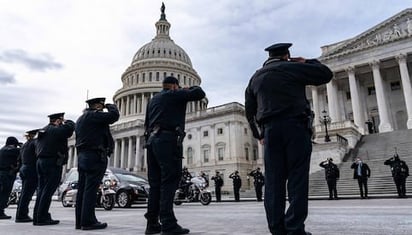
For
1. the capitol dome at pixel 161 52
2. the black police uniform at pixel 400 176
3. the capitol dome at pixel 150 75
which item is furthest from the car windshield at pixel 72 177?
the capitol dome at pixel 161 52

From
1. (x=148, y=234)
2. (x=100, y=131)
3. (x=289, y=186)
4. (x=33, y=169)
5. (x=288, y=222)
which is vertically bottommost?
(x=148, y=234)

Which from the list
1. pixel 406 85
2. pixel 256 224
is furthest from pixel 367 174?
pixel 406 85

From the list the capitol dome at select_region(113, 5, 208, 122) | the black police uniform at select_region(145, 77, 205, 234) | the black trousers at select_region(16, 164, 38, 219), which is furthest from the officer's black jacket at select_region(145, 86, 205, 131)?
the capitol dome at select_region(113, 5, 208, 122)

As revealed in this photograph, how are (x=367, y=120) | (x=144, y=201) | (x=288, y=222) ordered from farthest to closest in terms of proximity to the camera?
(x=367, y=120)
(x=144, y=201)
(x=288, y=222)

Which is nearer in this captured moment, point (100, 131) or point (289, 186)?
point (289, 186)

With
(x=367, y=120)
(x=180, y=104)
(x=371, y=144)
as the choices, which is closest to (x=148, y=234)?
(x=180, y=104)

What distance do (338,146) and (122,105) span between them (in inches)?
2763

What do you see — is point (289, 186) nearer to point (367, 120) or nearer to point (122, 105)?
point (367, 120)

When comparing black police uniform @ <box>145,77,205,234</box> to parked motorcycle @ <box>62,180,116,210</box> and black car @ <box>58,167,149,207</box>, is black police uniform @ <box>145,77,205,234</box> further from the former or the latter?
black car @ <box>58,167,149,207</box>

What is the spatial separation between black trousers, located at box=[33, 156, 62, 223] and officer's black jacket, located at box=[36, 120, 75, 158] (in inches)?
6.5

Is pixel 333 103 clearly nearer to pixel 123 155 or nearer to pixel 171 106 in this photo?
pixel 171 106

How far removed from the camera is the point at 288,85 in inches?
145

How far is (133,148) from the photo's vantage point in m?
70.5

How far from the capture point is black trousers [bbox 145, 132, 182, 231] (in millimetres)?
4602
